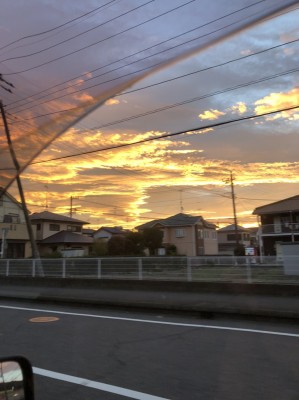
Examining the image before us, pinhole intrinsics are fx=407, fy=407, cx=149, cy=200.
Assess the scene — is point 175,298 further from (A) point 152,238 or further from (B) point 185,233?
(B) point 185,233

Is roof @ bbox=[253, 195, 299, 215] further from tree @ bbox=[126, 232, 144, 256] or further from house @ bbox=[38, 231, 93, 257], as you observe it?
house @ bbox=[38, 231, 93, 257]

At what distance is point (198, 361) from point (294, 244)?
1319 cm

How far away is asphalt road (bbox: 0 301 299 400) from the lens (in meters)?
4.82

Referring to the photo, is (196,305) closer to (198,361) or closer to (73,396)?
(198,361)

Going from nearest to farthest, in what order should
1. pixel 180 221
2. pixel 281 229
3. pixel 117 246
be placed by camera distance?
pixel 117 246 → pixel 281 229 → pixel 180 221

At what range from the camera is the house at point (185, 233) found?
6141cm

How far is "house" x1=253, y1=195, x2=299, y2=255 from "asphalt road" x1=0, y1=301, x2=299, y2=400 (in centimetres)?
3933

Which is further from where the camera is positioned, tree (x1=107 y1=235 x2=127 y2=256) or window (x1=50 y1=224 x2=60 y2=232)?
window (x1=50 y1=224 x2=60 y2=232)

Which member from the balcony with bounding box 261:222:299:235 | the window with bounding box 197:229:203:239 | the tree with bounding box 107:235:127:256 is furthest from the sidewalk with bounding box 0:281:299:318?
the window with bounding box 197:229:203:239

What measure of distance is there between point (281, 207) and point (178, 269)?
37.0 meters

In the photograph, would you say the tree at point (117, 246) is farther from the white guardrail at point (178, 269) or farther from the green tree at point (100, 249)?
the white guardrail at point (178, 269)

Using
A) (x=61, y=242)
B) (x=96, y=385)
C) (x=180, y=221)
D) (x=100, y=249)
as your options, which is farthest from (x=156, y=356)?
(x=180, y=221)

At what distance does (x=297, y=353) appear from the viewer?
6.38 m

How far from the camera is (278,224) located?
48188 millimetres
